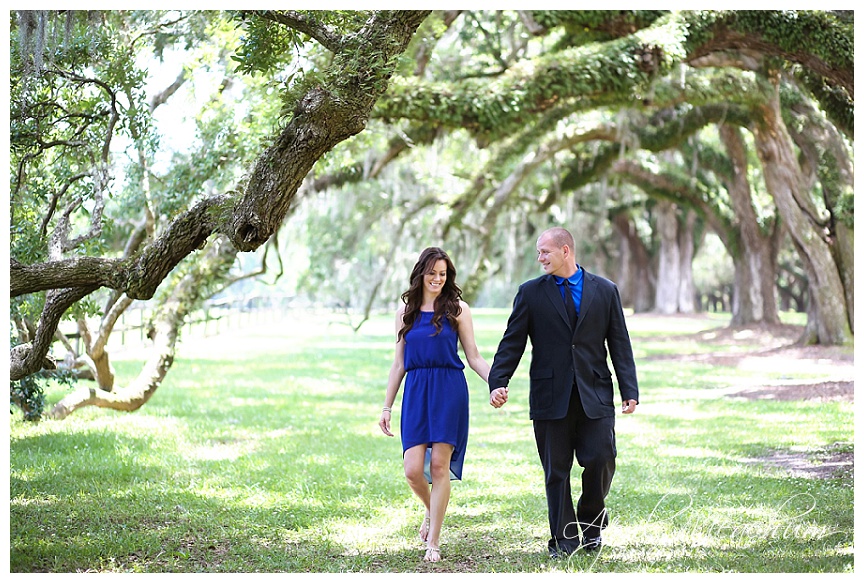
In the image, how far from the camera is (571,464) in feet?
16.7

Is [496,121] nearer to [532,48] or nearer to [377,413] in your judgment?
[377,413]

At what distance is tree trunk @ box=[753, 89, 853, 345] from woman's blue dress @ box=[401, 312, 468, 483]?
45.0ft

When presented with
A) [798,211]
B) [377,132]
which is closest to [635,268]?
[798,211]

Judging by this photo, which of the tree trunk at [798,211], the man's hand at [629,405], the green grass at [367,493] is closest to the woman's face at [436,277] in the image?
the man's hand at [629,405]

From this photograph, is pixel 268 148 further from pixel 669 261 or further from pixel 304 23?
pixel 669 261

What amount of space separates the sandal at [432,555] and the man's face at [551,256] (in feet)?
5.30

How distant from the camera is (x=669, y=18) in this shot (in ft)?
35.6

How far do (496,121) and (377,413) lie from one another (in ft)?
13.2

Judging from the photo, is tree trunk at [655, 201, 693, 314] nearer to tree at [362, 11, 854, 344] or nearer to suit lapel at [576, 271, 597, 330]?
tree at [362, 11, 854, 344]

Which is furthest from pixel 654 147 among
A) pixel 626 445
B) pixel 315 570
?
pixel 315 570

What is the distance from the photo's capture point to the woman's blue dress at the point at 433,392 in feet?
17.0

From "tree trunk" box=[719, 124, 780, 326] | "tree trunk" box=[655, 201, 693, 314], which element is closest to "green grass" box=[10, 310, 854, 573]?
"tree trunk" box=[719, 124, 780, 326]

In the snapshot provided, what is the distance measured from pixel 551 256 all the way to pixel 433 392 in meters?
0.98

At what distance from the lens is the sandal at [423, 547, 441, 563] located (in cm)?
511
